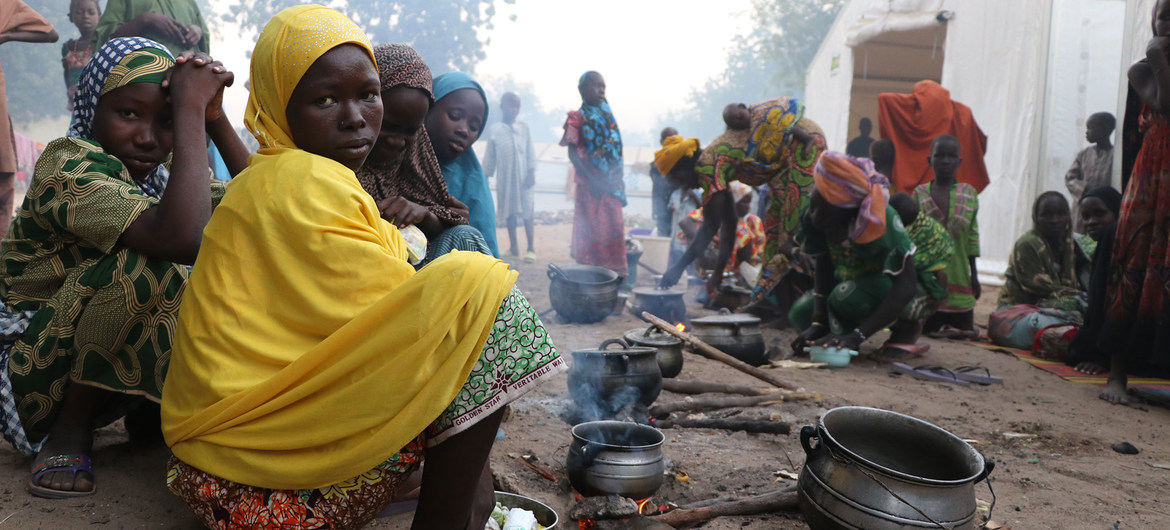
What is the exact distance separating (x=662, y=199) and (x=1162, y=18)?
764 cm

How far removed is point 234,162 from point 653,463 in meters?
1.83

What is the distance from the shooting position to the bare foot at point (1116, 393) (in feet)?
14.1

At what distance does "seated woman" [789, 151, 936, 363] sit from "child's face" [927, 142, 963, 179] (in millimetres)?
1725

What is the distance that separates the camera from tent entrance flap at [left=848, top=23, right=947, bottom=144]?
1352 centimetres

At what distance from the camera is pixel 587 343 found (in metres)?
5.48

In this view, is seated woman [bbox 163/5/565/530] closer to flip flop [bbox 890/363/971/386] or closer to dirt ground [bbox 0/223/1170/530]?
dirt ground [bbox 0/223/1170/530]

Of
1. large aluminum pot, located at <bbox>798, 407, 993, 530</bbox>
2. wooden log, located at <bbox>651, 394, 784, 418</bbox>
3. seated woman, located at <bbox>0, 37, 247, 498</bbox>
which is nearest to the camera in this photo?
large aluminum pot, located at <bbox>798, 407, 993, 530</bbox>

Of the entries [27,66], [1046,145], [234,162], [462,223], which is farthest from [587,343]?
[27,66]

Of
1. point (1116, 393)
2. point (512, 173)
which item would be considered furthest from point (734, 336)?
point (512, 173)

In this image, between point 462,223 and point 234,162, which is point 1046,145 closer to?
point 462,223

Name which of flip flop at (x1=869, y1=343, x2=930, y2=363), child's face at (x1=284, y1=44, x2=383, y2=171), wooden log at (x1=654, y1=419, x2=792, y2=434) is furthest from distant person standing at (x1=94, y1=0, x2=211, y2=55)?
flip flop at (x1=869, y1=343, x2=930, y2=363)

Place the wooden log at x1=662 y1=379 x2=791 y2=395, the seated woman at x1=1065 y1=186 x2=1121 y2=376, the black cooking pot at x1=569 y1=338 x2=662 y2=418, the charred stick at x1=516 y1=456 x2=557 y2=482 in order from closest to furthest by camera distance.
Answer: the charred stick at x1=516 y1=456 x2=557 y2=482 < the black cooking pot at x1=569 y1=338 x2=662 y2=418 < the wooden log at x1=662 y1=379 x2=791 y2=395 < the seated woman at x1=1065 y1=186 x2=1121 y2=376

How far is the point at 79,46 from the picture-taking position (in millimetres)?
6004

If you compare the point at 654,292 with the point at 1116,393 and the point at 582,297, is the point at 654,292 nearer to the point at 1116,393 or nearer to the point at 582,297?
the point at 582,297
